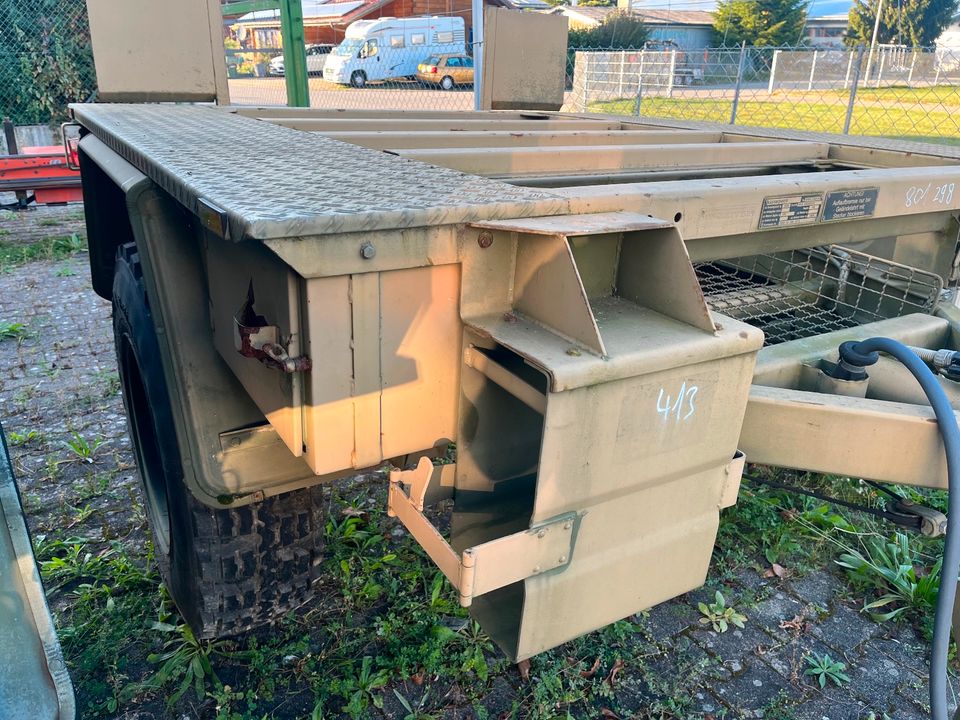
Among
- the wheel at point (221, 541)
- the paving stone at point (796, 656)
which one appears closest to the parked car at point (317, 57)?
the wheel at point (221, 541)

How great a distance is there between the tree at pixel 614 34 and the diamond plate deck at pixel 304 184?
1275 inches

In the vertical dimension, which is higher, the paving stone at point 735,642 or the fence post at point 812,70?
the fence post at point 812,70

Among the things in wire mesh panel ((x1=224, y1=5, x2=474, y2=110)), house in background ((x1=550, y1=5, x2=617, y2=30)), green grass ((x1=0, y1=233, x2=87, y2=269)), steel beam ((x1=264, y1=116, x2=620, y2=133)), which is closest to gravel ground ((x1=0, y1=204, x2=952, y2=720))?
steel beam ((x1=264, y1=116, x2=620, y2=133))

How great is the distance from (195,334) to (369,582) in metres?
1.17

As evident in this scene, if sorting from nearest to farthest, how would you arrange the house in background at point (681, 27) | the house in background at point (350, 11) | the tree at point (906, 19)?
the house in background at point (350, 11) → the tree at point (906, 19) → the house in background at point (681, 27)

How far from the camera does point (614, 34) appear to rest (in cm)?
3266

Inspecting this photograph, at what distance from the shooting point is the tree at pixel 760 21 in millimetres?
37406

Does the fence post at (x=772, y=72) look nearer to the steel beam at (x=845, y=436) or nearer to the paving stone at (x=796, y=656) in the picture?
the paving stone at (x=796, y=656)

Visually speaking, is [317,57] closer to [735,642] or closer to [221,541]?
[221,541]

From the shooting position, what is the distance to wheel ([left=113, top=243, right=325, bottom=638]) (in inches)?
79.4

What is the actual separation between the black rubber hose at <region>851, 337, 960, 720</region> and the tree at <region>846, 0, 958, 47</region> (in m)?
40.3

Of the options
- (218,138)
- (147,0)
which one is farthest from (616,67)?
(218,138)

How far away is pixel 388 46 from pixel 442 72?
149 centimetres

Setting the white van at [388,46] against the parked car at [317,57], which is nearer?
the white van at [388,46]
